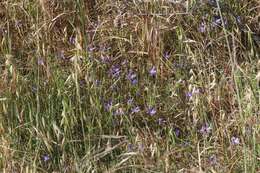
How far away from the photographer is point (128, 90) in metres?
2.61

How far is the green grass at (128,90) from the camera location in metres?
2.14

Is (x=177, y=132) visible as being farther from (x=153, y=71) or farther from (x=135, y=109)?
(x=153, y=71)

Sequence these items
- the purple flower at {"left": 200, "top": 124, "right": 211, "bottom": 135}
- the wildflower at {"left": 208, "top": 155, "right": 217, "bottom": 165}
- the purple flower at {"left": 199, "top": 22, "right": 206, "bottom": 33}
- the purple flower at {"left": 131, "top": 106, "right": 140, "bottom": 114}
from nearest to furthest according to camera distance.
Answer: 1. the wildflower at {"left": 208, "top": 155, "right": 217, "bottom": 165}
2. the purple flower at {"left": 200, "top": 124, "right": 211, "bottom": 135}
3. the purple flower at {"left": 131, "top": 106, "right": 140, "bottom": 114}
4. the purple flower at {"left": 199, "top": 22, "right": 206, "bottom": 33}

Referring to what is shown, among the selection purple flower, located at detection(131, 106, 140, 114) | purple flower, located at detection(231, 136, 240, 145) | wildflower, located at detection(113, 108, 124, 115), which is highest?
wildflower, located at detection(113, 108, 124, 115)

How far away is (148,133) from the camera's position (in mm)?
2355

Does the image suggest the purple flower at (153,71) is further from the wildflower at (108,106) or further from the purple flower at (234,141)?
the purple flower at (234,141)

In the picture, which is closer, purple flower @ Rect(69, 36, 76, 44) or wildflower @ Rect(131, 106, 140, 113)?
wildflower @ Rect(131, 106, 140, 113)

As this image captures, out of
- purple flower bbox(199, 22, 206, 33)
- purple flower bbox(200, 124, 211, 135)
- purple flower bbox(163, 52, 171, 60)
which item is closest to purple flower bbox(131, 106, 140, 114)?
purple flower bbox(200, 124, 211, 135)

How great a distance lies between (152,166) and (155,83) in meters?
0.66

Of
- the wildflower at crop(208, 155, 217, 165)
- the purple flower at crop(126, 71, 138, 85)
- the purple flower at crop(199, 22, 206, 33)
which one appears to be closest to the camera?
the wildflower at crop(208, 155, 217, 165)

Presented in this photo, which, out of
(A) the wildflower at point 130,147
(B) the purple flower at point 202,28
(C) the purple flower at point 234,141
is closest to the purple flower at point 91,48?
(B) the purple flower at point 202,28

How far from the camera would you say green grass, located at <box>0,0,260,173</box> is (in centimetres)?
214

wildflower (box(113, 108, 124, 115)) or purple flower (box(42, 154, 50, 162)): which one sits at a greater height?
wildflower (box(113, 108, 124, 115))

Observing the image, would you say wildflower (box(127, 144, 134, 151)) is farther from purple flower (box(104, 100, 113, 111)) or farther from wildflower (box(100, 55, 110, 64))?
wildflower (box(100, 55, 110, 64))
